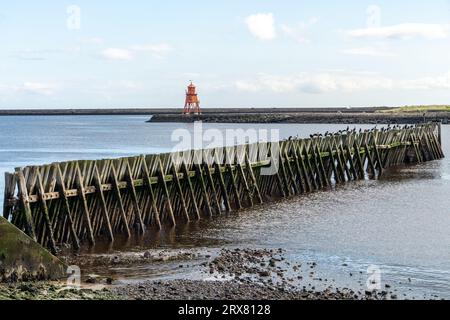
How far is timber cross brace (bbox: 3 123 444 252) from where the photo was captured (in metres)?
22.4

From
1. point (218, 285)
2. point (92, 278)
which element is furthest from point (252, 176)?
point (92, 278)

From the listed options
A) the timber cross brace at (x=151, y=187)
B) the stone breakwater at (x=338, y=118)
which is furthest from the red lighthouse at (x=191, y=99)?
the timber cross brace at (x=151, y=187)

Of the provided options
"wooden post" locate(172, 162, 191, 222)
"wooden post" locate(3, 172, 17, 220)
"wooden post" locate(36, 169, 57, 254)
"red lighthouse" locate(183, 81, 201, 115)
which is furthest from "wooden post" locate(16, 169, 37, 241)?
"red lighthouse" locate(183, 81, 201, 115)

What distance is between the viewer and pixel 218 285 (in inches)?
719

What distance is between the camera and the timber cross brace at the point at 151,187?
882 inches

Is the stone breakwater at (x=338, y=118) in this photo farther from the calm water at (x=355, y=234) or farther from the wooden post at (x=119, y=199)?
the wooden post at (x=119, y=199)

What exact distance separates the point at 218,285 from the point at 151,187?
30.3 feet

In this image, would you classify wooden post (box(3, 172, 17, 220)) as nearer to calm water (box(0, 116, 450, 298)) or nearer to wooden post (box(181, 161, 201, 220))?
calm water (box(0, 116, 450, 298))

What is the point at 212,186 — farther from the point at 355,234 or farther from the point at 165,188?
the point at 355,234

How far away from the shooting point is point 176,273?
66.0 feet

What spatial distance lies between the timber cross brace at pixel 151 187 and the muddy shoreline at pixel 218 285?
2.01 meters

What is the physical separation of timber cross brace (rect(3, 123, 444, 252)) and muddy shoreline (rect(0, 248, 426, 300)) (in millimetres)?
2013
